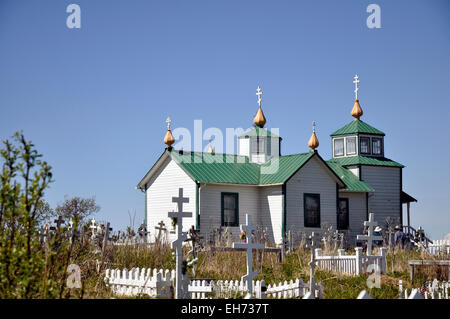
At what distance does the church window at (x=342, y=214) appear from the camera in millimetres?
32125

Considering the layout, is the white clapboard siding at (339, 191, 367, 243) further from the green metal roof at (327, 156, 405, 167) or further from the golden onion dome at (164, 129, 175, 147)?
the golden onion dome at (164, 129, 175, 147)

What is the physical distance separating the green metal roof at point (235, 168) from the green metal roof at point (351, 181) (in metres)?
3.49

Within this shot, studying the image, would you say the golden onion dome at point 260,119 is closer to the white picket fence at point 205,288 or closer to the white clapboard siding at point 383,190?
the white clapboard siding at point 383,190

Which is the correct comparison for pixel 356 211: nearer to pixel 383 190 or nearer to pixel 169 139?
pixel 383 190

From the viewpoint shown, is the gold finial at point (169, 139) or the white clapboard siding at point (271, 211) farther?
the gold finial at point (169, 139)

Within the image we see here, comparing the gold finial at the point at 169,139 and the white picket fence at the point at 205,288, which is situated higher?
the gold finial at the point at 169,139

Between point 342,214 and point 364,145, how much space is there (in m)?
4.35

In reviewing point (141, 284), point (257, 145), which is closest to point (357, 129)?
point (257, 145)

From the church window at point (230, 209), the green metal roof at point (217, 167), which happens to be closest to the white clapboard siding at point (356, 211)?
the green metal roof at point (217, 167)

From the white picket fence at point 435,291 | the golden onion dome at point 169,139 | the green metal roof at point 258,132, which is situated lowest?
the white picket fence at point 435,291

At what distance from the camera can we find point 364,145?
34.7 meters

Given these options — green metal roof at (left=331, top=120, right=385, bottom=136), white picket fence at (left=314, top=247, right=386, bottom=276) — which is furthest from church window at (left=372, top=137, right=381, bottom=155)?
white picket fence at (left=314, top=247, right=386, bottom=276)
